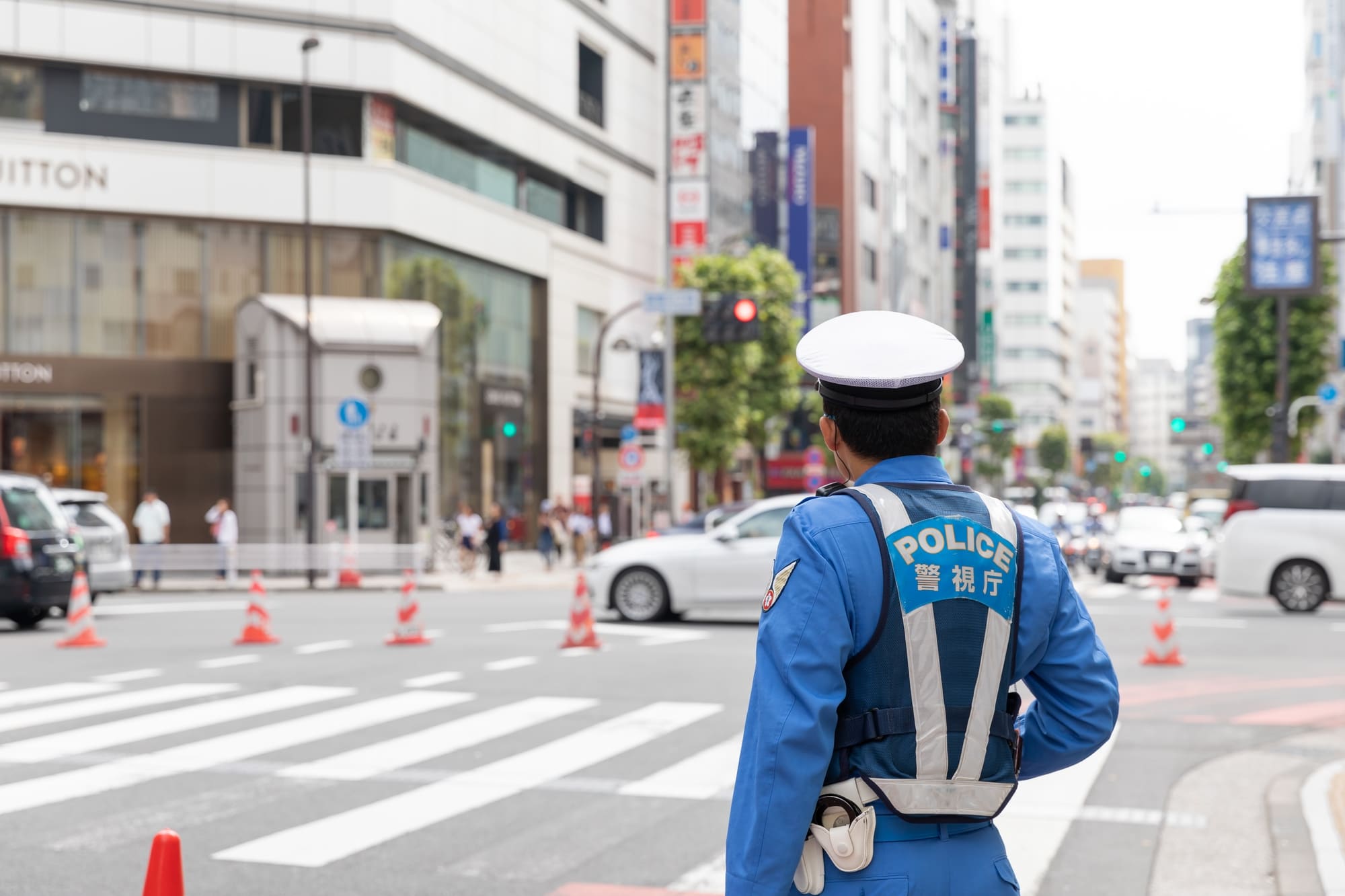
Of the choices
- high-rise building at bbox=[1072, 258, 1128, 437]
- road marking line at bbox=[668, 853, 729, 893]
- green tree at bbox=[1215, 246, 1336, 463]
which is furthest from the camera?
high-rise building at bbox=[1072, 258, 1128, 437]

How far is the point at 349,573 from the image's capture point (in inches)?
Result: 1174

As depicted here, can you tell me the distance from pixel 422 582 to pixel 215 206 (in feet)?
35.5

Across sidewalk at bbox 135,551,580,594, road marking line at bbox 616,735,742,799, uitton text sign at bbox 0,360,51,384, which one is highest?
uitton text sign at bbox 0,360,51,384

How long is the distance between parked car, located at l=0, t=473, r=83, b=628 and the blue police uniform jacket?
1703 cm

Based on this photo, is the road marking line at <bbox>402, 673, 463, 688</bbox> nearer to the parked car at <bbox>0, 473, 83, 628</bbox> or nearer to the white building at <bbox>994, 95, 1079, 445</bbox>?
the parked car at <bbox>0, 473, 83, 628</bbox>

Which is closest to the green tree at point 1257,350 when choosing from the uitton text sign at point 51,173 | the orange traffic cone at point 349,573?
the orange traffic cone at point 349,573

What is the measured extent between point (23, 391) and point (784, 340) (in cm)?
2218

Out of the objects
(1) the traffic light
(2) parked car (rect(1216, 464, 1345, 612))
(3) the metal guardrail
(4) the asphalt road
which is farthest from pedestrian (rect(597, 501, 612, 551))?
(4) the asphalt road

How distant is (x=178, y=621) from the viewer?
20.0 meters

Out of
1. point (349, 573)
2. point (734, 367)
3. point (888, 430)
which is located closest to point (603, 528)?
point (734, 367)

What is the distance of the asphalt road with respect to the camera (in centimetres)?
648

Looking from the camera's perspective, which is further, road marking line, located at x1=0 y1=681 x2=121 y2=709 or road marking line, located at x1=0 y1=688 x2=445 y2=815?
road marking line, located at x1=0 y1=681 x2=121 y2=709

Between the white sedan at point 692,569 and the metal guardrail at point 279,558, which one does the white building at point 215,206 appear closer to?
the metal guardrail at point 279,558

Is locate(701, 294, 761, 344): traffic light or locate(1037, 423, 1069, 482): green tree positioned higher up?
locate(701, 294, 761, 344): traffic light
